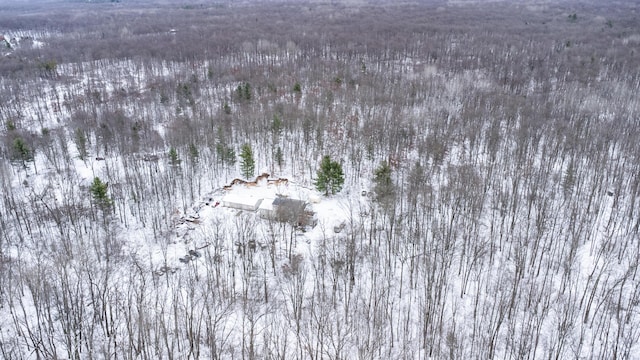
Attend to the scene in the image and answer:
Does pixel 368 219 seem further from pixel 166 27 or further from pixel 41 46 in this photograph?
pixel 166 27

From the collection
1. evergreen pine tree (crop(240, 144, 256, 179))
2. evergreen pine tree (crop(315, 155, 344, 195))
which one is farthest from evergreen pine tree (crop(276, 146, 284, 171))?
evergreen pine tree (crop(315, 155, 344, 195))

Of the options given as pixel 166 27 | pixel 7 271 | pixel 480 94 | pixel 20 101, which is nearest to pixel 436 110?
pixel 480 94

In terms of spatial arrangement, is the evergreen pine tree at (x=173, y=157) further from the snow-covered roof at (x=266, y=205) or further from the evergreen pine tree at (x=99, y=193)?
the snow-covered roof at (x=266, y=205)

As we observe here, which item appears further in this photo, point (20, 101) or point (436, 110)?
point (20, 101)

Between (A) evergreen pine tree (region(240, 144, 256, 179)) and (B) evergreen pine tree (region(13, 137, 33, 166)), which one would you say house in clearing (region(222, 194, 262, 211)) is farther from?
(B) evergreen pine tree (region(13, 137, 33, 166))

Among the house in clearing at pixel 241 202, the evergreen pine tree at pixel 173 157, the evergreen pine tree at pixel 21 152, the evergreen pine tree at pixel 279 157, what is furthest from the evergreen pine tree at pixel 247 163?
the evergreen pine tree at pixel 21 152

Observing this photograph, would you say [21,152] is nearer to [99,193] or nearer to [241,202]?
[99,193]

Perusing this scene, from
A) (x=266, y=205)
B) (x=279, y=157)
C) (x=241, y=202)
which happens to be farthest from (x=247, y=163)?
(x=266, y=205)
